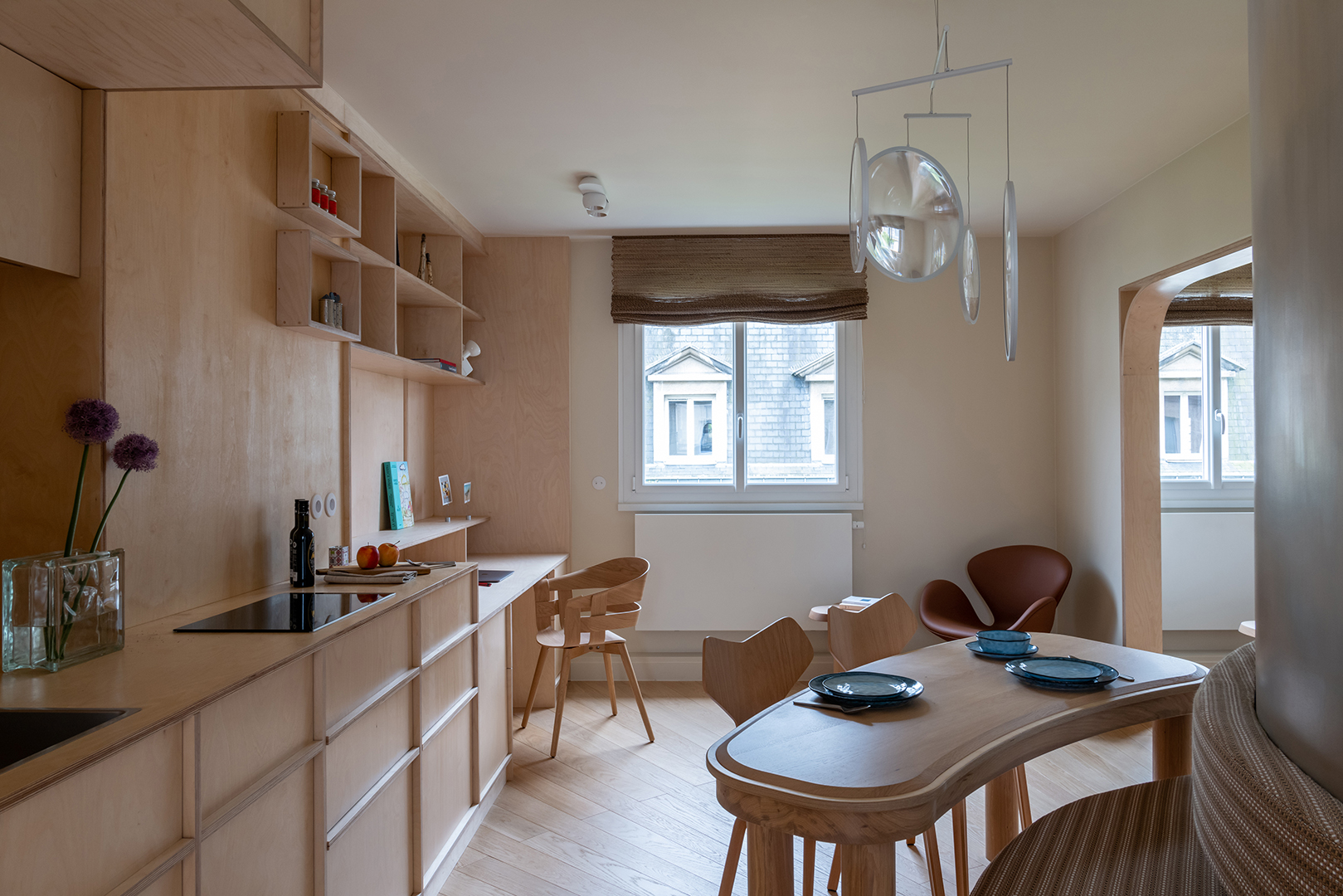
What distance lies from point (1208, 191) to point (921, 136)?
3.90 feet

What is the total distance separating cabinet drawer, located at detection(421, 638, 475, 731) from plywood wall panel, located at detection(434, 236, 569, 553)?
1.70 metres

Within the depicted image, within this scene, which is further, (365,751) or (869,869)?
(365,751)

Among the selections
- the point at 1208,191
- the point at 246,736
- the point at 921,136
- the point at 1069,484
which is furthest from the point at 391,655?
the point at 1069,484

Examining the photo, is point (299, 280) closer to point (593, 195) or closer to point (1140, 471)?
point (593, 195)

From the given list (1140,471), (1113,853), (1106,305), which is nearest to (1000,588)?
(1140,471)

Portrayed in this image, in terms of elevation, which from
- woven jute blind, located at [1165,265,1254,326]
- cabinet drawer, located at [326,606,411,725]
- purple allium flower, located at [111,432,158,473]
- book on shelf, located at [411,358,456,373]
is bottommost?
cabinet drawer, located at [326,606,411,725]

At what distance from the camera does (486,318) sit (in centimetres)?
452

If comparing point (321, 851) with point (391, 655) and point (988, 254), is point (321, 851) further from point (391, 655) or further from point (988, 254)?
point (988, 254)

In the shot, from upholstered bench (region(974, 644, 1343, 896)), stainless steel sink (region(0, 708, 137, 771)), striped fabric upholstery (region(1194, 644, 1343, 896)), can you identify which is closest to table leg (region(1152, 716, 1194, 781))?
upholstered bench (region(974, 644, 1343, 896))

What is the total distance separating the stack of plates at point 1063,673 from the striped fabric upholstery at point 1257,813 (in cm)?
157

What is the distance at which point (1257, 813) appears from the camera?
0.45 meters

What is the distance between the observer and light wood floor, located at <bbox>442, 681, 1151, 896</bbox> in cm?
249

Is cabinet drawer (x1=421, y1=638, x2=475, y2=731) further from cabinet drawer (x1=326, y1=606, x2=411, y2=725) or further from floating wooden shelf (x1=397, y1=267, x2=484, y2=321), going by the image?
floating wooden shelf (x1=397, y1=267, x2=484, y2=321)

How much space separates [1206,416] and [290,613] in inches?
205
